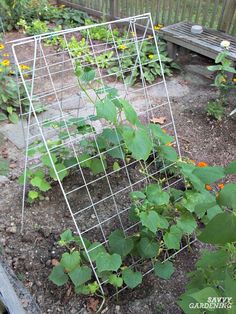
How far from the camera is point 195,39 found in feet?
13.7

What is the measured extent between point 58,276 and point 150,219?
0.63 meters

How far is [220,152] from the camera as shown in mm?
3102

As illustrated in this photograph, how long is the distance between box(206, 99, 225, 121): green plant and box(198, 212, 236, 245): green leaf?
2590 millimetres

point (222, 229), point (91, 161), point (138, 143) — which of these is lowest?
point (91, 161)

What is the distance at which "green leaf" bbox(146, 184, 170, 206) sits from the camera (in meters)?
1.92

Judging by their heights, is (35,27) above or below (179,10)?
below

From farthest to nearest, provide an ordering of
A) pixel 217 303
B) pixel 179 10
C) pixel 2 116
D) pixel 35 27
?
1. pixel 35 27
2. pixel 179 10
3. pixel 2 116
4. pixel 217 303

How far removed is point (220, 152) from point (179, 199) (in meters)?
1.08

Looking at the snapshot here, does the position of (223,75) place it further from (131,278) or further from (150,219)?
(131,278)

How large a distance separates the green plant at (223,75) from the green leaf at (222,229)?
251 centimetres

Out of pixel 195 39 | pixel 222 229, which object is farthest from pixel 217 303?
pixel 195 39

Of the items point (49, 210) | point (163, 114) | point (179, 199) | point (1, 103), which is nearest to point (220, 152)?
point (163, 114)

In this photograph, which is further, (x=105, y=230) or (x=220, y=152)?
(x=220, y=152)

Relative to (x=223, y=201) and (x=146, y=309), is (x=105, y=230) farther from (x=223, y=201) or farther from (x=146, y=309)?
(x=223, y=201)
